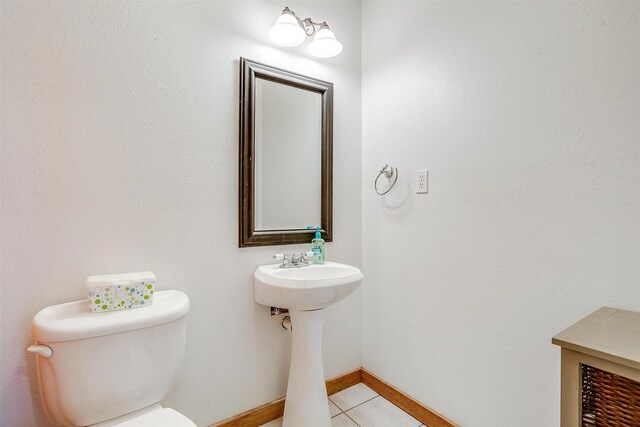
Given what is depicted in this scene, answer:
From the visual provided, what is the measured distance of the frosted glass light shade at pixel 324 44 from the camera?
1559mm

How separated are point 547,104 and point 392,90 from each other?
79 cm

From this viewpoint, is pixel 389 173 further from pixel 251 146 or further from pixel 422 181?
pixel 251 146

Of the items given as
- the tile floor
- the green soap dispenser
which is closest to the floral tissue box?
the green soap dispenser

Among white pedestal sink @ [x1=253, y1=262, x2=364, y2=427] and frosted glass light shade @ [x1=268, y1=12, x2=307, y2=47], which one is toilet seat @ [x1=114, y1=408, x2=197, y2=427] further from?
frosted glass light shade @ [x1=268, y1=12, x2=307, y2=47]

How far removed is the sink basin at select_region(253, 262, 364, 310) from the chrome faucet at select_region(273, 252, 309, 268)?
49mm

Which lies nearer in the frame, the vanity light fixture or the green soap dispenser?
the vanity light fixture

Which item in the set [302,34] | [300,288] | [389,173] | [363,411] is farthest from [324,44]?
[363,411]

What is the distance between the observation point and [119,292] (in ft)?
3.40

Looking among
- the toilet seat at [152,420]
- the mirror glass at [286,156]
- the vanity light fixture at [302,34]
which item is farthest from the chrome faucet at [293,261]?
the vanity light fixture at [302,34]

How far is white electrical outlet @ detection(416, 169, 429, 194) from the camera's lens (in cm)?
153

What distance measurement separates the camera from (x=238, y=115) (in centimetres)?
147

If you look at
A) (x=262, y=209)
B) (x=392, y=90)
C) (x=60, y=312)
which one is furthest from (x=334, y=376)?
(x=392, y=90)

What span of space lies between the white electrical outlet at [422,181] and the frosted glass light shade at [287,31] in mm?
871

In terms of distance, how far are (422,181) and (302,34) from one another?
0.92 meters
